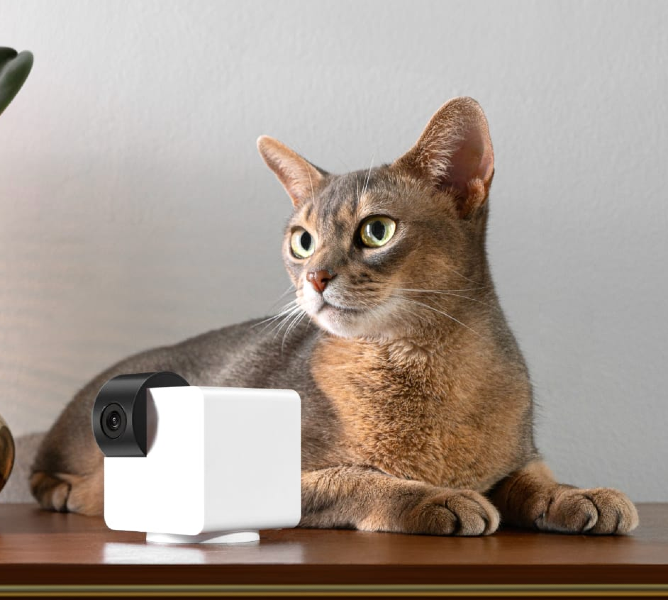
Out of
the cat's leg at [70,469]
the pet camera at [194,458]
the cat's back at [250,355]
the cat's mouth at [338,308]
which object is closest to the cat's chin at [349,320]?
the cat's mouth at [338,308]

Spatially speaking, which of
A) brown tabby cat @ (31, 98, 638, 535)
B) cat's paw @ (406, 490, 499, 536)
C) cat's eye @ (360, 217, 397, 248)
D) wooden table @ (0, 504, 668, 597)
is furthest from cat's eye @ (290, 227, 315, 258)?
wooden table @ (0, 504, 668, 597)

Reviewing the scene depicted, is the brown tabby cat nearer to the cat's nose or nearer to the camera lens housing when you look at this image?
the cat's nose

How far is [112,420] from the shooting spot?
87 cm

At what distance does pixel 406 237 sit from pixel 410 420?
24 centimetres

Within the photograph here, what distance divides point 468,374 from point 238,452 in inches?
15.9

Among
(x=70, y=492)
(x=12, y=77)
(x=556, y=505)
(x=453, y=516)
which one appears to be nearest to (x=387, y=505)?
(x=453, y=516)

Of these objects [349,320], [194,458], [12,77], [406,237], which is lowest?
[194,458]

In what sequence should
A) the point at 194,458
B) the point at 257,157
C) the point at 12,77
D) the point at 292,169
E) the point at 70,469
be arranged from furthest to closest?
the point at 257,157, the point at 70,469, the point at 292,169, the point at 12,77, the point at 194,458

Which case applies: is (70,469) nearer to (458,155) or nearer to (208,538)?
(208,538)

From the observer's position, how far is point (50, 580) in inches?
28.0

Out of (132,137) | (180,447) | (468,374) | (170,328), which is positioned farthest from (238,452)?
(132,137)

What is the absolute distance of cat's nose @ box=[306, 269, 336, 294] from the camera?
42.8 inches

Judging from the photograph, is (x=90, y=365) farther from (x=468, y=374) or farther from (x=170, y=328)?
(x=468, y=374)

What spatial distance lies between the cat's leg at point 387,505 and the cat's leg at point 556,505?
0.38 ft
